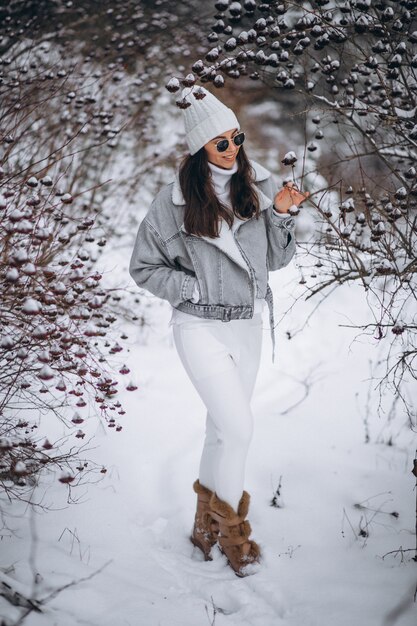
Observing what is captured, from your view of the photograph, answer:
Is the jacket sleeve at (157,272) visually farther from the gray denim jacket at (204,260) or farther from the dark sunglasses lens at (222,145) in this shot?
the dark sunglasses lens at (222,145)

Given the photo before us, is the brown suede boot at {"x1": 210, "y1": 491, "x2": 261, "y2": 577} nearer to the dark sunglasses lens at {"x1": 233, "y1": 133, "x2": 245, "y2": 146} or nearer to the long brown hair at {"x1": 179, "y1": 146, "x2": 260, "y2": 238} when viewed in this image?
the long brown hair at {"x1": 179, "y1": 146, "x2": 260, "y2": 238}

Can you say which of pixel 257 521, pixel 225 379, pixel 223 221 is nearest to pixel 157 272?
pixel 223 221

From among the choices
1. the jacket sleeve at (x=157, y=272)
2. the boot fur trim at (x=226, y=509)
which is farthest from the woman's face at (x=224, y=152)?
the boot fur trim at (x=226, y=509)

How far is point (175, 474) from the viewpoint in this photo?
350 centimetres

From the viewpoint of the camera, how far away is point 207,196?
2.38 metres

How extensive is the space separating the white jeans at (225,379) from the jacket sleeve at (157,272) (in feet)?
0.55

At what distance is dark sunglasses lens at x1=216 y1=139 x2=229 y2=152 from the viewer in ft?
7.63

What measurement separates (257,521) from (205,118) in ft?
7.66

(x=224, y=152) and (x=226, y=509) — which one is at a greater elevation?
(x=224, y=152)

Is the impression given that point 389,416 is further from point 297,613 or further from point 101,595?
point 101,595

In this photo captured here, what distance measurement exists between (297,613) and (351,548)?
1.97ft

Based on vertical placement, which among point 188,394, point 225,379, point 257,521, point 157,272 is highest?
point 157,272

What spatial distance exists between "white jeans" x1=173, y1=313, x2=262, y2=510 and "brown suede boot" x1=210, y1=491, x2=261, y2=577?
0.05 m

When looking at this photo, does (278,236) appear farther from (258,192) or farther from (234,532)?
(234,532)
